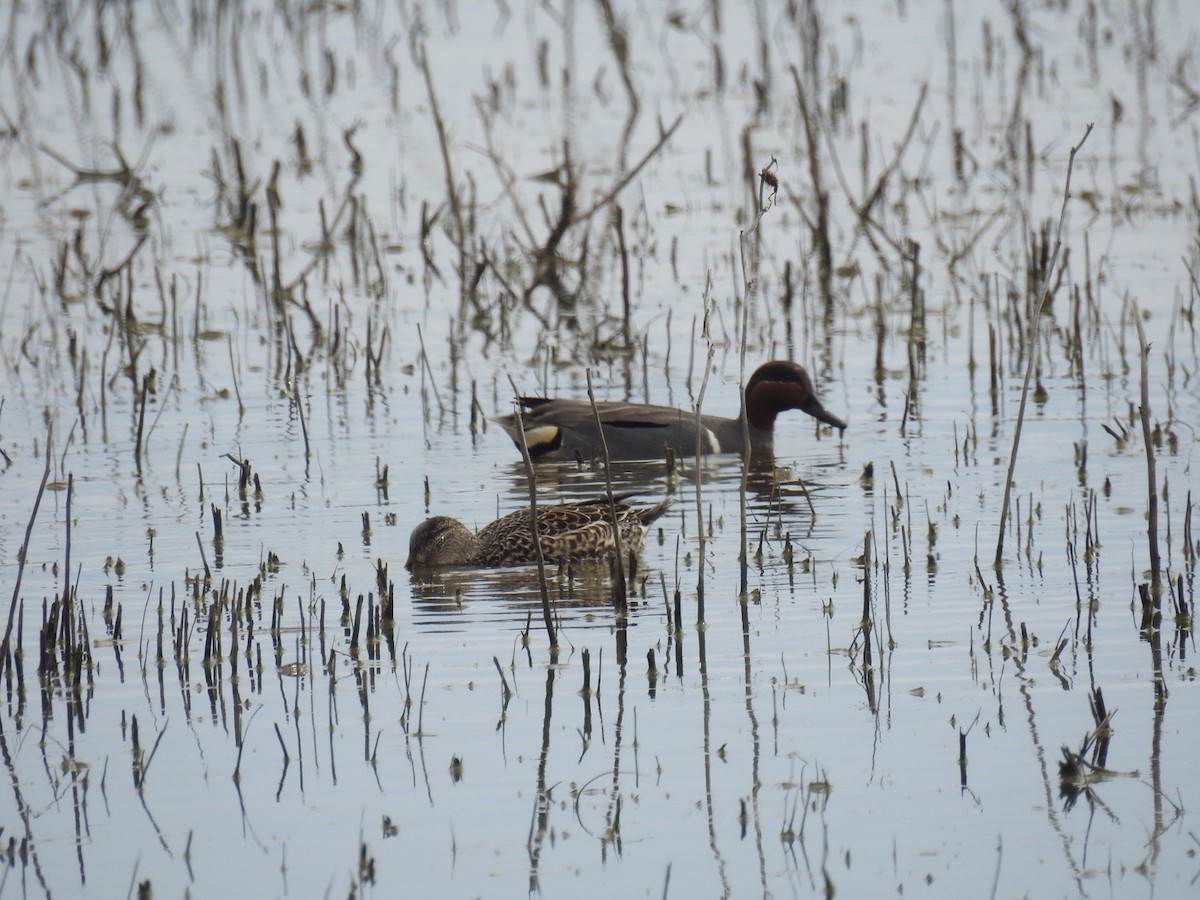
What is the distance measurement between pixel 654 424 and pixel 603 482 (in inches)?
17.8

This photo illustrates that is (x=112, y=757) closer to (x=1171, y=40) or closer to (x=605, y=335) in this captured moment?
(x=605, y=335)

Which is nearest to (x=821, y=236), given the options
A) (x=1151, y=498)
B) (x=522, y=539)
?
(x=522, y=539)

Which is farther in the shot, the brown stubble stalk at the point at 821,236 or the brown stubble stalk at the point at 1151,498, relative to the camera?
the brown stubble stalk at the point at 821,236

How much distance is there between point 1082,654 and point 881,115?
516 inches

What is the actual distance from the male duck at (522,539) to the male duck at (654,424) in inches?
71.5

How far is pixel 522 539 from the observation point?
8.23 metres

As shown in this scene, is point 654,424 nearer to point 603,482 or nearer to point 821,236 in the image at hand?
point 603,482

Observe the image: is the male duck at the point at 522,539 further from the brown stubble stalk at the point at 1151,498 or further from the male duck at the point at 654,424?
the brown stubble stalk at the point at 1151,498

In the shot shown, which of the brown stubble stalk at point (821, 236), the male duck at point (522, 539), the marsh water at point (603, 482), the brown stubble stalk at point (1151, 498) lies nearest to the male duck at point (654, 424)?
the marsh water at point (603, 482)

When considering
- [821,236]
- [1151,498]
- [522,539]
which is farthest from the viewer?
[821,236]

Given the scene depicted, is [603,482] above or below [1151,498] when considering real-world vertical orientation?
above

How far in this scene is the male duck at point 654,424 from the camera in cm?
1049

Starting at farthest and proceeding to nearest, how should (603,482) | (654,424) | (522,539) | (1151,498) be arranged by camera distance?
(654,424) < (603,482) < (522,539) < (1151,498)

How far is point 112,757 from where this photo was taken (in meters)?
5.68
